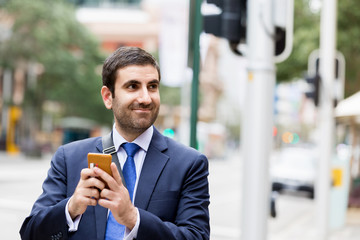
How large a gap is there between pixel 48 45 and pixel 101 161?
31712 mm

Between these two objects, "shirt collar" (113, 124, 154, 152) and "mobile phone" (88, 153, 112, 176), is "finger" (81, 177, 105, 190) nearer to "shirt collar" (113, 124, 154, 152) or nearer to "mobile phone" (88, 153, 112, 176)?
"mobile phone" (88, 153, 112, 176)

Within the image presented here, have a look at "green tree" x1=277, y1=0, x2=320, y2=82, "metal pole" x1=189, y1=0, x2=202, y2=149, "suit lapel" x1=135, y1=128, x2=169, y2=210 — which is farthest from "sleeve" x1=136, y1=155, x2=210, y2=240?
"green tree" x1=277, y1=0, x2=320, y2=82

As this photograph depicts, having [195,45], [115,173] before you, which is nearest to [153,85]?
[115,173]

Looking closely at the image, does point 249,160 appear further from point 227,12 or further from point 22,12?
point 22,12

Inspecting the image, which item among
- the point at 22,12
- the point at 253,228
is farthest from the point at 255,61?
the point at 22,12

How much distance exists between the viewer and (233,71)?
297ft

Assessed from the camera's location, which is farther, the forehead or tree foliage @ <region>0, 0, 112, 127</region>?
tree foliage @ <region>0, 0, 112, 127</region>

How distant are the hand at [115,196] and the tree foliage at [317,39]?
15269 mm

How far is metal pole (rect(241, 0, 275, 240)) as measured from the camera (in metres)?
4.13

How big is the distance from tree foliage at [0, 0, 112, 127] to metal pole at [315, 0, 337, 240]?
2400 centimetres

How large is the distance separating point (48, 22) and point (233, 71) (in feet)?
→ 199

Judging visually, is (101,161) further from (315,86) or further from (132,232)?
(315,86)

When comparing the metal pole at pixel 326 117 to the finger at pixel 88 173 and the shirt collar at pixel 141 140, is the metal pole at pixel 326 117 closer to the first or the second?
the shirt collar at pixel 141 140

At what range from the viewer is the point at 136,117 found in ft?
7.07
